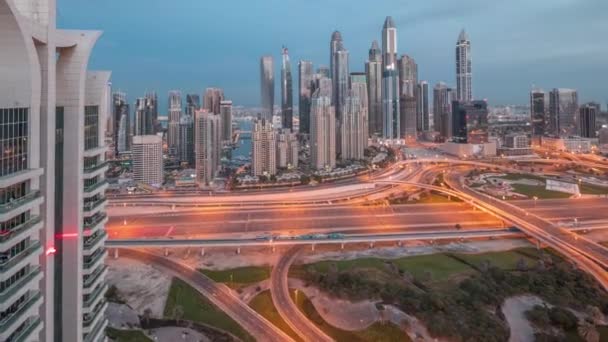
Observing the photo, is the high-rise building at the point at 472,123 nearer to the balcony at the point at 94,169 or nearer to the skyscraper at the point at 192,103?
the skyscraper at the point at 192,103

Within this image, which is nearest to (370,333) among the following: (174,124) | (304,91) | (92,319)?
(92,319)

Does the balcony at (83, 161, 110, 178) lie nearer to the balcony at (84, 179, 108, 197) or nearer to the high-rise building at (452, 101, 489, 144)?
the balcony at (84, 179, 108, 197)

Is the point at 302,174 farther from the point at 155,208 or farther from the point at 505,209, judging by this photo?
the point at 505,209

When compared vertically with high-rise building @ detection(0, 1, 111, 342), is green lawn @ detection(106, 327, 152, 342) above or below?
below

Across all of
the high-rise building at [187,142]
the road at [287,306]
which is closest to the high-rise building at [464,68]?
the high-rise building at [187,142]

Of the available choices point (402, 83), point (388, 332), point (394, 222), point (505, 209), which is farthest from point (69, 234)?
point (402, 83)

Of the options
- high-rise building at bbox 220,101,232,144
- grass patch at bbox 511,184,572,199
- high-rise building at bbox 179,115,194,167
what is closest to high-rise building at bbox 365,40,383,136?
high-rise building at bbox 220,101,232,144
